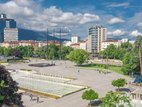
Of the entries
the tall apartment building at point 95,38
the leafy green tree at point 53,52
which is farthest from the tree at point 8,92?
the tall apartment building at point 95,38

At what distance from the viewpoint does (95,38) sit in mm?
177625

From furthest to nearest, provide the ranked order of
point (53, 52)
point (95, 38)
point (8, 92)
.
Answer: point (95, 38), point (53, 52), point (8, 92)

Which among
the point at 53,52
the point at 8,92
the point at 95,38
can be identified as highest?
the point at 95,38

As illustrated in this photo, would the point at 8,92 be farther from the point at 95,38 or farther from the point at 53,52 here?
the point at 95,38

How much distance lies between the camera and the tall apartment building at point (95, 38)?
17512 centimetres

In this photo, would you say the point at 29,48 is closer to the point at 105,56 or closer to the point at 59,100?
the point at 105,56

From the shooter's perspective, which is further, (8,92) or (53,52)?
(53,52)

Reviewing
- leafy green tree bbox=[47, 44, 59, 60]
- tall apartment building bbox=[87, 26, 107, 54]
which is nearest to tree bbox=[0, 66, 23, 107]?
leafy green tree bbox=[47, 44, 59, 60]

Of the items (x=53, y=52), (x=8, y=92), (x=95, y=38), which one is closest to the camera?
(x=8, y=92)

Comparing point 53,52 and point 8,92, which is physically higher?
point 53,52

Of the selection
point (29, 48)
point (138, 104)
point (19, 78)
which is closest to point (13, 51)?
point (29, 48)

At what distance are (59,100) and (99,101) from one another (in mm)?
6322

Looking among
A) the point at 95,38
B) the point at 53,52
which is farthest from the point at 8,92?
the point at 95,38

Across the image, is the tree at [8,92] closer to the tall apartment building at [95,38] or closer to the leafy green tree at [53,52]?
the leafy green tree at [53,52]
